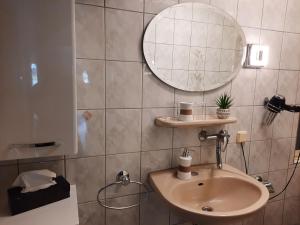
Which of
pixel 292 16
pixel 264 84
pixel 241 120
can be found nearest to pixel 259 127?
pixel 241 120

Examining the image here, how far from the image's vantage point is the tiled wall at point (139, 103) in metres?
1.19

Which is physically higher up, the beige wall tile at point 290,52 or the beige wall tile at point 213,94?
the beige wall tile at point 290,52

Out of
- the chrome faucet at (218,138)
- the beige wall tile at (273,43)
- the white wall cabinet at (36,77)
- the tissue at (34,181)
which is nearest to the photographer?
the white wall cabinet at (36,77)

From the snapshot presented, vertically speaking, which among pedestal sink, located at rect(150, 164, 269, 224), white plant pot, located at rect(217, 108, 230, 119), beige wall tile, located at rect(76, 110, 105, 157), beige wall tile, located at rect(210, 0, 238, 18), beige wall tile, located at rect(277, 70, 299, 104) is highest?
beige wall tile, located at rect(210, 0, 238, 18)

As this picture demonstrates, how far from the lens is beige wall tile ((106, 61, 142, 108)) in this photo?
4.04 feet

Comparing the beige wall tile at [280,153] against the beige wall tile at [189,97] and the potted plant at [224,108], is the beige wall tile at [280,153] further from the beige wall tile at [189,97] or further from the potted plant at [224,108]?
the beige wall tile at [189,97]

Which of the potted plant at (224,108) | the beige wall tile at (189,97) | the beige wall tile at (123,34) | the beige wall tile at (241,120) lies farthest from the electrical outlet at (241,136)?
the beige wall tile at (123,34)

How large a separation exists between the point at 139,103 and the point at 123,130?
18 cm

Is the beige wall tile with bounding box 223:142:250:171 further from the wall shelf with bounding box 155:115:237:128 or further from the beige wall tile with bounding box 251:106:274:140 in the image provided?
the wall shelf with bounding box 155:115:237:128

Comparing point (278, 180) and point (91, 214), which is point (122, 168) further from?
point (278, 180)

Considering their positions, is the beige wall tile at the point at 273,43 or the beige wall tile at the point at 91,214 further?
the beige wall tile at the point at 273,43

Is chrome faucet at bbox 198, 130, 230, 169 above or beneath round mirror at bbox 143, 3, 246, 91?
beneath

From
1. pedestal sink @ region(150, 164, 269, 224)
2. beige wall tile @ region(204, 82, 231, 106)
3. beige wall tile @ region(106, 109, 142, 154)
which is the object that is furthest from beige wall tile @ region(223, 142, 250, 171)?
beige wall tile @ region(106, 109, 142, 154)

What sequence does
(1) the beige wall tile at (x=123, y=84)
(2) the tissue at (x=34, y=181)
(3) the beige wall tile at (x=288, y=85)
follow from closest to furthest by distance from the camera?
(2) the tissue at (x=34, y=181), (1) the beige wall tile at (x=123, y=84), (3) the beige wall tile at (x=288, y=85)
